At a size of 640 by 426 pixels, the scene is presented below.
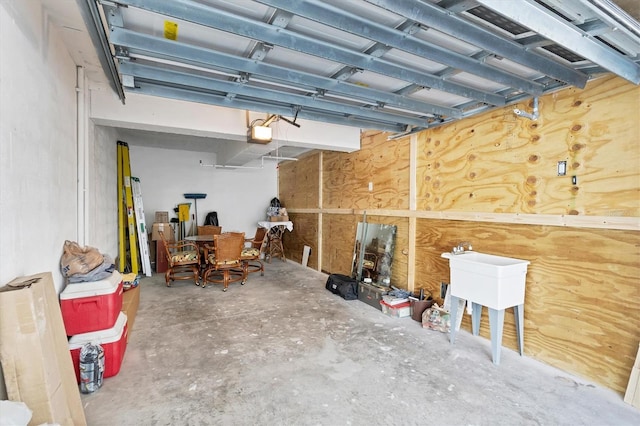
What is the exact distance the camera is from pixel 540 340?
2484 millimetres

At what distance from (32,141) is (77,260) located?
941 millimetres

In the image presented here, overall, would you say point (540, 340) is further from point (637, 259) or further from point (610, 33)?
point (610, 33)

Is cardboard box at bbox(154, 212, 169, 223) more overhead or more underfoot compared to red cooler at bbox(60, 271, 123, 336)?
more overhead

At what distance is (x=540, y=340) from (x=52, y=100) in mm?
4043

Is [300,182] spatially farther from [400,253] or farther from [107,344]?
[107,344]

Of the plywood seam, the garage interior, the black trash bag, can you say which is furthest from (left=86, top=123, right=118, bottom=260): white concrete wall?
the plywood seam

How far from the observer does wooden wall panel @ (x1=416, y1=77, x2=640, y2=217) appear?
204cm

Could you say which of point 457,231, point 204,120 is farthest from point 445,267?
point 204,120

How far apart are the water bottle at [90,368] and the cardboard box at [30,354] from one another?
744 mm

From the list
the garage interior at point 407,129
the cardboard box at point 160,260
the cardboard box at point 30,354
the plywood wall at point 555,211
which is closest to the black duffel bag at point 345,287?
the garage interior at point 407,129

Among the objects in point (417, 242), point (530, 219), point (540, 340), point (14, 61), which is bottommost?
point (540, 340)

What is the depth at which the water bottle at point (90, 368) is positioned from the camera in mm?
2008

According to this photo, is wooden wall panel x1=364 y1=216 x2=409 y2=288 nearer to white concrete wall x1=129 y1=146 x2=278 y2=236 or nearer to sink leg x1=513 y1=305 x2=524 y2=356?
sink leg x1=513 y1=305 x2=524 y2=356

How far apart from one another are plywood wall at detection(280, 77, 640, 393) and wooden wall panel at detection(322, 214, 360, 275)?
1.35m
